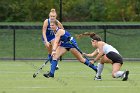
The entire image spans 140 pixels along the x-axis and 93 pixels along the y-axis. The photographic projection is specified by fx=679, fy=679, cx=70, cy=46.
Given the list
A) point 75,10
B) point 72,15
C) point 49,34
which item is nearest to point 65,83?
point 49,34

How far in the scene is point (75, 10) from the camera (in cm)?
4728

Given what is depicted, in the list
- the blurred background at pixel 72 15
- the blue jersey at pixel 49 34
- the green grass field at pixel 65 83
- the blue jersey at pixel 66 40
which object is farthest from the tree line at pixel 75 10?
the blue jersey at pixel 66 40

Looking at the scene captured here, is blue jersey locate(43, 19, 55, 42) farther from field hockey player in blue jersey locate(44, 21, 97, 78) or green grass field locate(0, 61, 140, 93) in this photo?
field hockey player in blue jersey locate(44, 21, 97, 78)

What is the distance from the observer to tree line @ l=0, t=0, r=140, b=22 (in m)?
43.9

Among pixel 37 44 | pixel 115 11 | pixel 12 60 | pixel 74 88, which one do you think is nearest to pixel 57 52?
pixel 74 88

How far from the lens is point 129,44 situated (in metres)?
32.3

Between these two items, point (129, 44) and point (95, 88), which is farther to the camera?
point (129, 44)

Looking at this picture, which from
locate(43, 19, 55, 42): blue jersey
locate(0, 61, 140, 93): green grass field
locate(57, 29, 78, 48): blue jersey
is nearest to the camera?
locate(0, 61, 140, 93): green grass field

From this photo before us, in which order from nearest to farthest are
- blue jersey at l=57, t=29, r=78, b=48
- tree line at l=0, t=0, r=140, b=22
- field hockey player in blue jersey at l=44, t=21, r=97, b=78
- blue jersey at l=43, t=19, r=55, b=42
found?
1. field hockey player in blue jersey at l=44, t=21, r=97, b=78
2. blue jersey at l=57, t=29, r=78, b=48
3. blue jersey at l=43, t=19, r=55, b=42
4. tree line at l=0, t=0, r=140, b=22

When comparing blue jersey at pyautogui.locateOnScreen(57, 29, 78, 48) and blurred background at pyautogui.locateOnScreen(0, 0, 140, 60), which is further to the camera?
blurred background at pyautogui.locateOnScreen(0, 0, 140, 60)

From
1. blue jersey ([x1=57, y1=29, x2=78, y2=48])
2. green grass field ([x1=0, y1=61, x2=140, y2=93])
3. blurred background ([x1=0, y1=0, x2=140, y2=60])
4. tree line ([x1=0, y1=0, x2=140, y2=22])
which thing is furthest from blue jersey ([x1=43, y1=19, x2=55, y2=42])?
tree line ([x1=0, y1=0, x2=140, y2=22])

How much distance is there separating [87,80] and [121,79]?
2.95 ft

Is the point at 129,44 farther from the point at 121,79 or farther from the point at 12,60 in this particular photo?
the point at 121,79

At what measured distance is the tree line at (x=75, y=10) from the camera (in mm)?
43938
